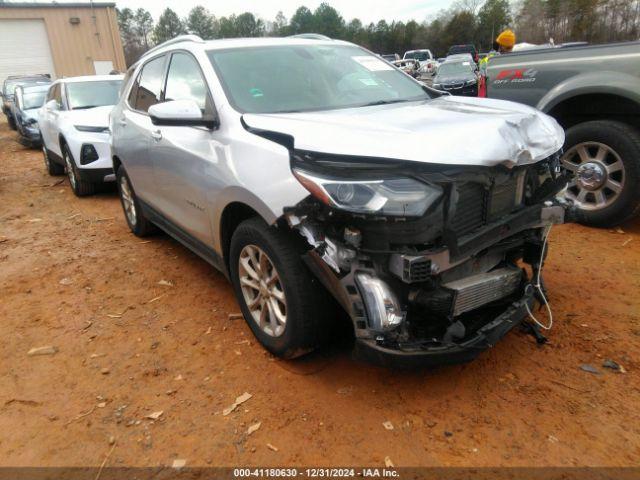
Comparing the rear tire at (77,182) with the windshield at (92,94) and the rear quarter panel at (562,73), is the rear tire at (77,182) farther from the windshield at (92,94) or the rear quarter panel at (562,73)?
the rear quarter panel at (562,73)

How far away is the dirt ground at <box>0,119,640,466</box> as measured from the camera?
7.91 ft

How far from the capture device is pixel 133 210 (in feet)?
18.3

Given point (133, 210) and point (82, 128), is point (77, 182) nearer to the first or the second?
point (82, 128)

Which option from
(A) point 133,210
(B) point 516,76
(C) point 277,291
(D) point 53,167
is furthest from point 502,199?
(D) point 53,167

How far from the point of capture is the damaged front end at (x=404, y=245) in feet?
7.68

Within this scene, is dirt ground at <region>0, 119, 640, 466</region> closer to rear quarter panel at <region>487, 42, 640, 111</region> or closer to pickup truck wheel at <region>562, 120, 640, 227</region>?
pickup truck wheel at <region>562, 120, 640, 227</region>

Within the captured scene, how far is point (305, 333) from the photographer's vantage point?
2762 mm

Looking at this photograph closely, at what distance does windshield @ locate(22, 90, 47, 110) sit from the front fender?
561 inches

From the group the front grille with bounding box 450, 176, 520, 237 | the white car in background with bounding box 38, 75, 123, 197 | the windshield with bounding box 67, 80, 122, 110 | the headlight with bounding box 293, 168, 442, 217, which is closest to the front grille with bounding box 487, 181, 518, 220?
the front grille with bounding box 450, 176, 520, 237

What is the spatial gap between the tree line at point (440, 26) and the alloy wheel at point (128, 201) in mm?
21237

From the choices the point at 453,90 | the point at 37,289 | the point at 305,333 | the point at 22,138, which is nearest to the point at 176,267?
the point at 37,289

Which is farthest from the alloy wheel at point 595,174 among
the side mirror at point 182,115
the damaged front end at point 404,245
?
the side mirror at point 182,115

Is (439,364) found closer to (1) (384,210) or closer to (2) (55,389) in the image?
(1) (384,210)

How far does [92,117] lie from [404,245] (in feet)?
22.5
